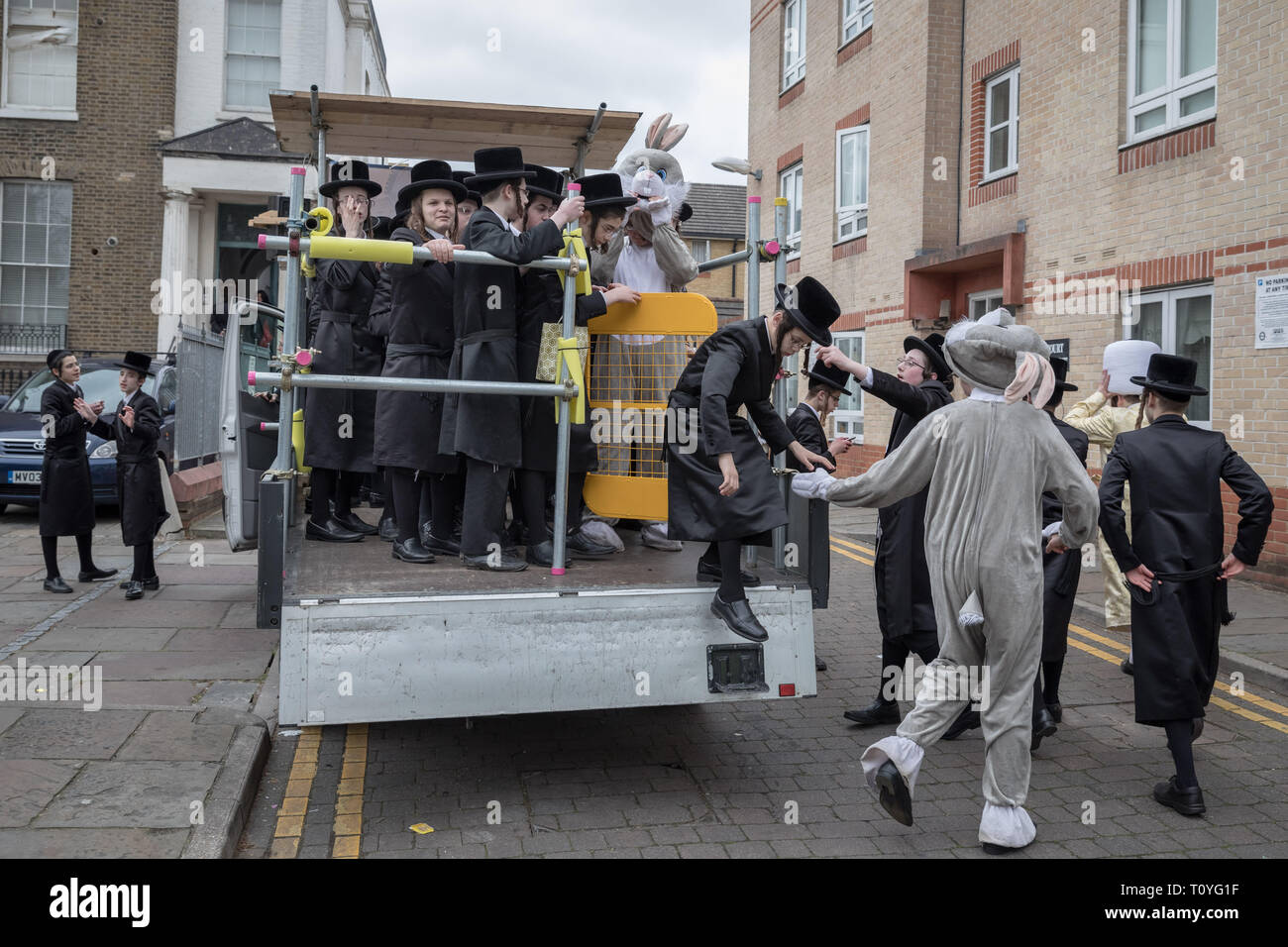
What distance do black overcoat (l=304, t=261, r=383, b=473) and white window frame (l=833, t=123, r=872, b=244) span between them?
42.4 feet

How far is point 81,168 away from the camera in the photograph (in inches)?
829

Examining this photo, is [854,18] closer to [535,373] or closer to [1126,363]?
[1126,363]

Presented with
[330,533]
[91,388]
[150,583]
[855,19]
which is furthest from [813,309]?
[855,19]

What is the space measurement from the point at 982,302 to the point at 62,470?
459 inches

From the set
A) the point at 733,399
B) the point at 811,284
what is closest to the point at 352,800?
the point at 733,399

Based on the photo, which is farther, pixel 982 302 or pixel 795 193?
Result: pixel 795 193

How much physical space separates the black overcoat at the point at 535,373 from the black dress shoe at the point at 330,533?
4.20 ft

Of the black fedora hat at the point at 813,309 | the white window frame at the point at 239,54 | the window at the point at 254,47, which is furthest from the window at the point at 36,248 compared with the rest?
the black fedora hat at the point at 813,309

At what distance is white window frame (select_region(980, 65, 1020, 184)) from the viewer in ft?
46.9

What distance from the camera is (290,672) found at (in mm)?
4027

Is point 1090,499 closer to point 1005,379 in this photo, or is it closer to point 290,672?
point 1005,379

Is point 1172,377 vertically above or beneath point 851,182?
beneath

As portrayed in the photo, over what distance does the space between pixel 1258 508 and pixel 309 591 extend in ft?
13.5
